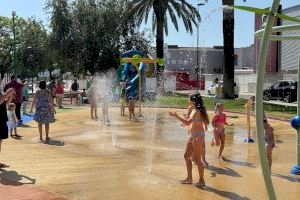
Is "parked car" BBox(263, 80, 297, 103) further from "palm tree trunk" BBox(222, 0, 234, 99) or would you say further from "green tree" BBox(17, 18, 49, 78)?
"green tree" BBox(17, 18, 49, 78)

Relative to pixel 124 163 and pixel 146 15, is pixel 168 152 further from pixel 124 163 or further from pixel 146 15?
pixel 146 15

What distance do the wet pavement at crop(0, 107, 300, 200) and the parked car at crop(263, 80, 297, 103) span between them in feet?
56.1

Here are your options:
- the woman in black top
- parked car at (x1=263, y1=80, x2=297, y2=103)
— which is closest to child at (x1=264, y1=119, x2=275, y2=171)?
the woman in black top

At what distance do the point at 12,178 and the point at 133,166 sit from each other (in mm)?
2283

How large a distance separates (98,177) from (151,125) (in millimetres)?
8664

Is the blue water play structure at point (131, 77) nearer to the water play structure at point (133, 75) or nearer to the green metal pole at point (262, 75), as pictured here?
the water play structure at point (133, 75)

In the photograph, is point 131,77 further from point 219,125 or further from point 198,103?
point 198,103

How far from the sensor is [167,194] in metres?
7.14

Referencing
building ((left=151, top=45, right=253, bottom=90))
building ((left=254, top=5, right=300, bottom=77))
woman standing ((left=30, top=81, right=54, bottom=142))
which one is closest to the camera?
woman standing ((left=30, top=81, right=54, bottom=142))

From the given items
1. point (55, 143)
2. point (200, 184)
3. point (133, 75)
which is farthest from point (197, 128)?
point (133, 75)

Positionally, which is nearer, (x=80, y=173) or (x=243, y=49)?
(x=80, y=173)

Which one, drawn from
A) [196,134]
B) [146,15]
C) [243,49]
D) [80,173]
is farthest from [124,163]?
[243,49]

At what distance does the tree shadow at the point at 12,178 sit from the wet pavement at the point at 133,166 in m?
0.02

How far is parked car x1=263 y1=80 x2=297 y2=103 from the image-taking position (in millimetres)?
31250
